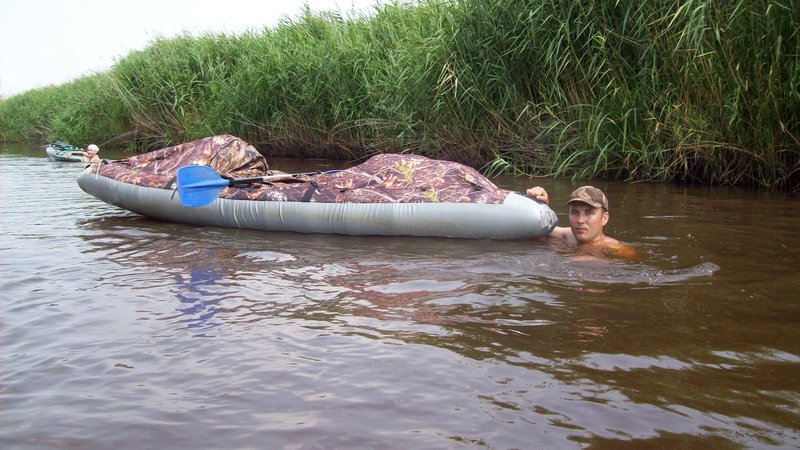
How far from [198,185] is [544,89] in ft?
14.6

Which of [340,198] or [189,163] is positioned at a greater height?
[189,163]

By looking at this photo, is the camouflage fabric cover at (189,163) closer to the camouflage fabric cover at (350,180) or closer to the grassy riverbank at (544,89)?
the camouflage fabric cover at (350,180)

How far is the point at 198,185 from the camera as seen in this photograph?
19.0 feet

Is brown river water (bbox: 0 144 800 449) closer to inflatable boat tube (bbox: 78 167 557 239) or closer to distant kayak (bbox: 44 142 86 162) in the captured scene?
inflatable boat tube (bbox: 78 167 557 239)

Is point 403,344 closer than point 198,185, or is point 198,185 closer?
point 403,344

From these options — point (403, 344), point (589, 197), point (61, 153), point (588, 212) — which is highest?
point (61, 153)

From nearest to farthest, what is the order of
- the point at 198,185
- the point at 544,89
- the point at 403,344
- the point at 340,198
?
1. the point at 403,344
2. the point at 340,198
3. the point at 198,185
4. the point at 544,89

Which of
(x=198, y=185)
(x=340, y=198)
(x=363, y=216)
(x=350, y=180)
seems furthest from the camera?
(x=198, y=185)

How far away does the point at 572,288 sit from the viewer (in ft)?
12.4

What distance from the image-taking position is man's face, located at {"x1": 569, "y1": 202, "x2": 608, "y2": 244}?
464 centimetres

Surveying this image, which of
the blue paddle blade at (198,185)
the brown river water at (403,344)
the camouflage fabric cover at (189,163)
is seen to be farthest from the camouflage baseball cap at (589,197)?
the camouflage fabric cover at (189,163)

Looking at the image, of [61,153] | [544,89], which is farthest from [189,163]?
[61,153]

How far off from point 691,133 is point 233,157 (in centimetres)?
450

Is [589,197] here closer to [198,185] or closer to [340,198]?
[340,198]
